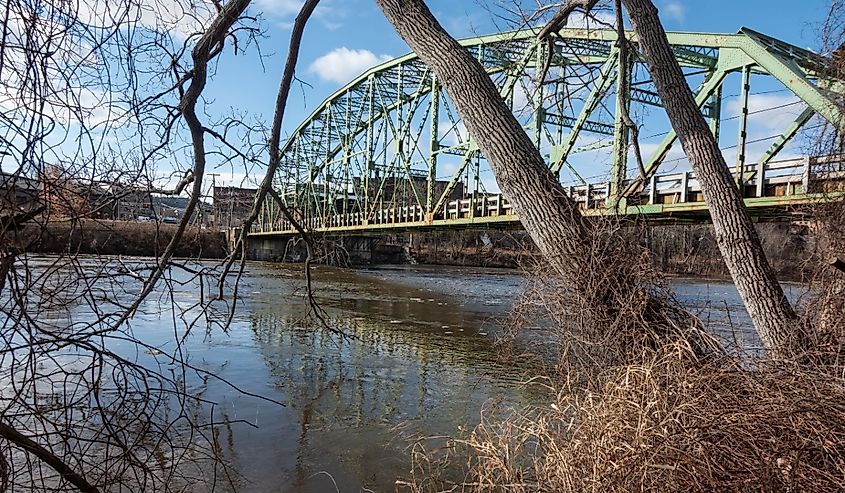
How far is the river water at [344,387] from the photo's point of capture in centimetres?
650

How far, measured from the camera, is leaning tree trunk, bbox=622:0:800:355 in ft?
19.6

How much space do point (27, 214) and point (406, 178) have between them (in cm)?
3794

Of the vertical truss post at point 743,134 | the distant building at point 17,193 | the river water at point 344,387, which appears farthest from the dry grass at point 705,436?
the vertical truss post at point 743,134

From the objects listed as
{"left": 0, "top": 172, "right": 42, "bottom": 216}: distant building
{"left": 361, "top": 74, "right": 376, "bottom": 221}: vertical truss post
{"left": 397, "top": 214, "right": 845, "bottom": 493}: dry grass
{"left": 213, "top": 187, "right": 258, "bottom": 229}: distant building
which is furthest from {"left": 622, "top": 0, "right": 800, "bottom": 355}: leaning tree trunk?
{"left": 361, "top": 74, "right": 376, "bottom": 221}: vertical truss post

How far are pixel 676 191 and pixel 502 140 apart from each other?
14382mm

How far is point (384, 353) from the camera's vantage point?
1341 cm

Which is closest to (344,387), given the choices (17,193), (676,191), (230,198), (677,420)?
Result: (230,198)

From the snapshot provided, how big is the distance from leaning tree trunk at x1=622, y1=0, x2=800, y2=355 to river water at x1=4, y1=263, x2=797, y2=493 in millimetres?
524

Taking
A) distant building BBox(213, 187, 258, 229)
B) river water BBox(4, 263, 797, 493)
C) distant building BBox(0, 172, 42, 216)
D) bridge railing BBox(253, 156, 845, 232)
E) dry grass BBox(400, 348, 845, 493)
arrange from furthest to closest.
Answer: bridge railing BBox(253, 156, 845, 232), river water BBox(4, 263, 797, 493), distant building BBox(213, 187, 258, 229), dry grass BBox(400, 348, 845, 493), distant building BBox(0, 172, 42, 216)

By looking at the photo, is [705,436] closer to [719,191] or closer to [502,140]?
[502,140]

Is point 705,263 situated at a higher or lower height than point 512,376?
higher

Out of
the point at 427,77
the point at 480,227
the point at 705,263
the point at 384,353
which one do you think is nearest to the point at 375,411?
the point at 384,353

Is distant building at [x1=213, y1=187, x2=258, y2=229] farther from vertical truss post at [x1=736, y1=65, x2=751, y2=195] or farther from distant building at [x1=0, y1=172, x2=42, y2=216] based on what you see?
vertical truss post at [x1=736, y1=65, x2=751, y2=195]

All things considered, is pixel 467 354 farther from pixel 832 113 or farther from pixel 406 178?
pixel 406 178
